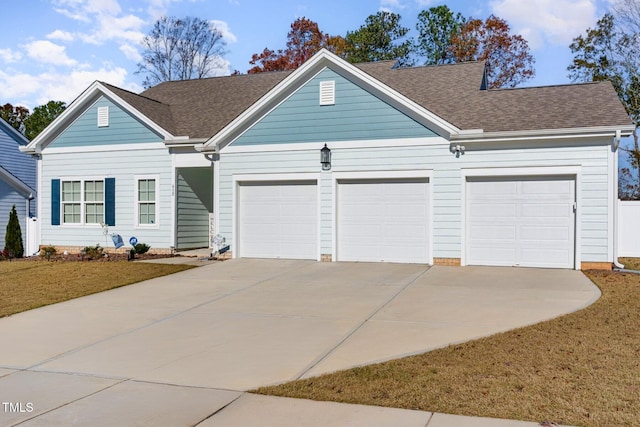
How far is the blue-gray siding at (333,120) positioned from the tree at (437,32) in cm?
2078

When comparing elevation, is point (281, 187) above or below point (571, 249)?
above

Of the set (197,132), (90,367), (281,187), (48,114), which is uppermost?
(48,114)

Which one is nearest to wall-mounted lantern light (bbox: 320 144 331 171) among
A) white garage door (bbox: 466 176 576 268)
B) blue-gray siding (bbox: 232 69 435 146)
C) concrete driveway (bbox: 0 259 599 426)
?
blue-gray siding (bbox: 232 69 435 146)

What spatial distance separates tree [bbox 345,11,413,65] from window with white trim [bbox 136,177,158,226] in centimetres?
2135

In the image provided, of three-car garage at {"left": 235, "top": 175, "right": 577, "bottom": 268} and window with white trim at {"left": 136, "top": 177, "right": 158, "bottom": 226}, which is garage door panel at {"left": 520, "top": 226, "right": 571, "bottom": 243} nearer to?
three-car garage at {"left": 235, "top": 175, "right": 577, "bottom": 268}

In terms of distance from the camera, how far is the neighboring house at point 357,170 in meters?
13.4

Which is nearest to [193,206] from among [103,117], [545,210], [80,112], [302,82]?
[103,117]

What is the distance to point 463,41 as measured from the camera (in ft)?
106

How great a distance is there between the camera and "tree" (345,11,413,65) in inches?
1409

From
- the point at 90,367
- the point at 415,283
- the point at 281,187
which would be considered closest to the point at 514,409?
the point at 90,367

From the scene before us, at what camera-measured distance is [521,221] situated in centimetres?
1367

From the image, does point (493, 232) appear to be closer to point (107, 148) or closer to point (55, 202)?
point (107, 148)

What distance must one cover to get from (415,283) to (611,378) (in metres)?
6.11

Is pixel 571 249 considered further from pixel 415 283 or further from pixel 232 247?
pixel 232 247
